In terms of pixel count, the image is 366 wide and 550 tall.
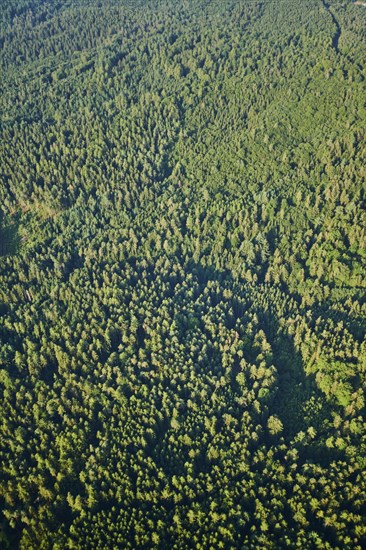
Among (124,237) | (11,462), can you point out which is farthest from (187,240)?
(11,462)

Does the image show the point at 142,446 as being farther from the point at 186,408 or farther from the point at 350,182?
the point at 350,182

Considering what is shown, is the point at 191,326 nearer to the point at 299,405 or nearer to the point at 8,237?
the point at 299,405

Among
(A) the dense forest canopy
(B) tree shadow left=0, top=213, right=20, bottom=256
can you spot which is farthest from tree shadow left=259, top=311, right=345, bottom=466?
(B) tree shadow left=0, top=213, right=20, bottom=256

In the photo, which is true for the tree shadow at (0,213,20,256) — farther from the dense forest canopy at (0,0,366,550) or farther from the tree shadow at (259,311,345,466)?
the tree shadow at (259,311,345,466)

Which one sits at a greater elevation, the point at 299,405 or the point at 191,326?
the point at 191,326

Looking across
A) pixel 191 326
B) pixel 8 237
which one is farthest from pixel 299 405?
pixel 8 237

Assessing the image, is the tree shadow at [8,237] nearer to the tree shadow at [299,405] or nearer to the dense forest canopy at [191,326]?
the dense forest canopy at [191,326]

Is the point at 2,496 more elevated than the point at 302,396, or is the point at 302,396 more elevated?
the point at 302,396

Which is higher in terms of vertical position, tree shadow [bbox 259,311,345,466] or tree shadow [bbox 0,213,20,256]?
tree shadow [bbox 0,213,20,256]
